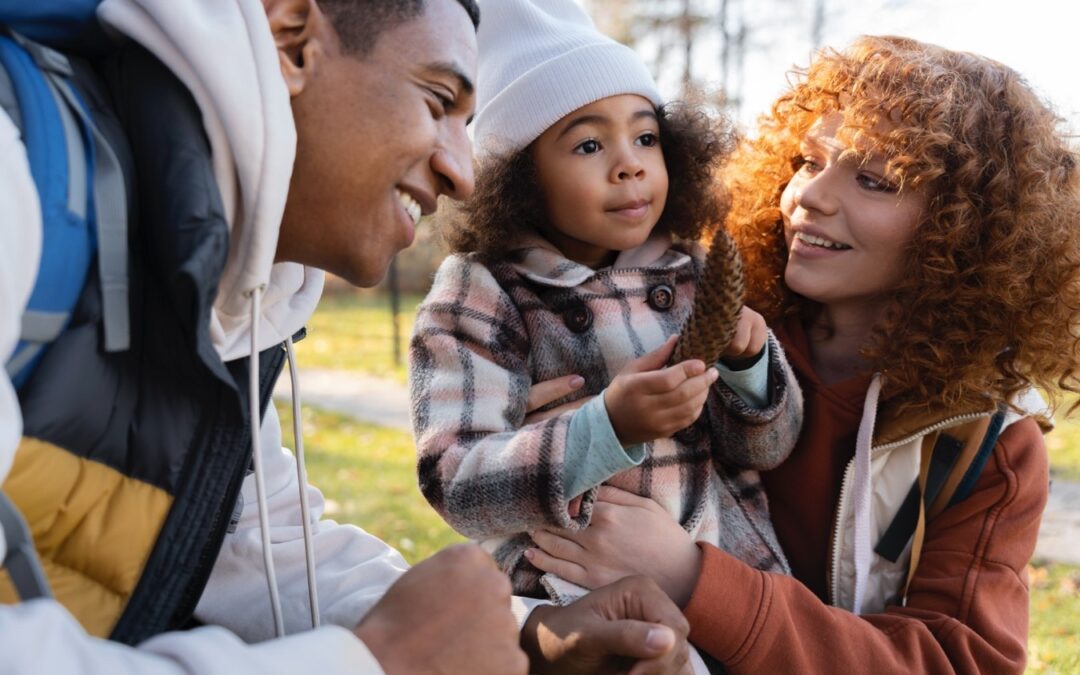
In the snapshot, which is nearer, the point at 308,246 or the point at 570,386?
the point at 308,246

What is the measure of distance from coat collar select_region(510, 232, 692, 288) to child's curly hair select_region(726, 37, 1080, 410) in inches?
22.8

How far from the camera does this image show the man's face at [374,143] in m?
1.90

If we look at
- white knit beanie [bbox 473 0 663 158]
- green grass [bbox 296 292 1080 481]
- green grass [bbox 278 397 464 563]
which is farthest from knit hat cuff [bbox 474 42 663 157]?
green grass [bbox 296 292 1080 481]

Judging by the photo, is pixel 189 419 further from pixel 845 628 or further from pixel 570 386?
pixel 845 628

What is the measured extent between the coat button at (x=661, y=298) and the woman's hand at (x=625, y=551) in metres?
0.52

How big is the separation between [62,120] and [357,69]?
587 millimetres

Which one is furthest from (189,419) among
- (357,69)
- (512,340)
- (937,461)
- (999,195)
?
(999,195)

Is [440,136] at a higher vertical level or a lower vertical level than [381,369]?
higher

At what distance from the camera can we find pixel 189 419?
1.72 m

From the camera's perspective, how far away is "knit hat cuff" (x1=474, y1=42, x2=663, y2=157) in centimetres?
265

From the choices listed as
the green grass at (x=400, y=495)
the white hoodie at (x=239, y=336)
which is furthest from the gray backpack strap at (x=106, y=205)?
the green grass at (x=400, y=495)

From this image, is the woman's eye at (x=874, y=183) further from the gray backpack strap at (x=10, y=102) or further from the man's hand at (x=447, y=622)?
the gray backpack strap at (x=10, y=102)

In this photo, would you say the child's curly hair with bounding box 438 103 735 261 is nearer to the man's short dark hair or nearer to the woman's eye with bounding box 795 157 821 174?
the woman's eye with bounding box 795 157 821 174

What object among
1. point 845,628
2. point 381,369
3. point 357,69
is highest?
point 357,69
